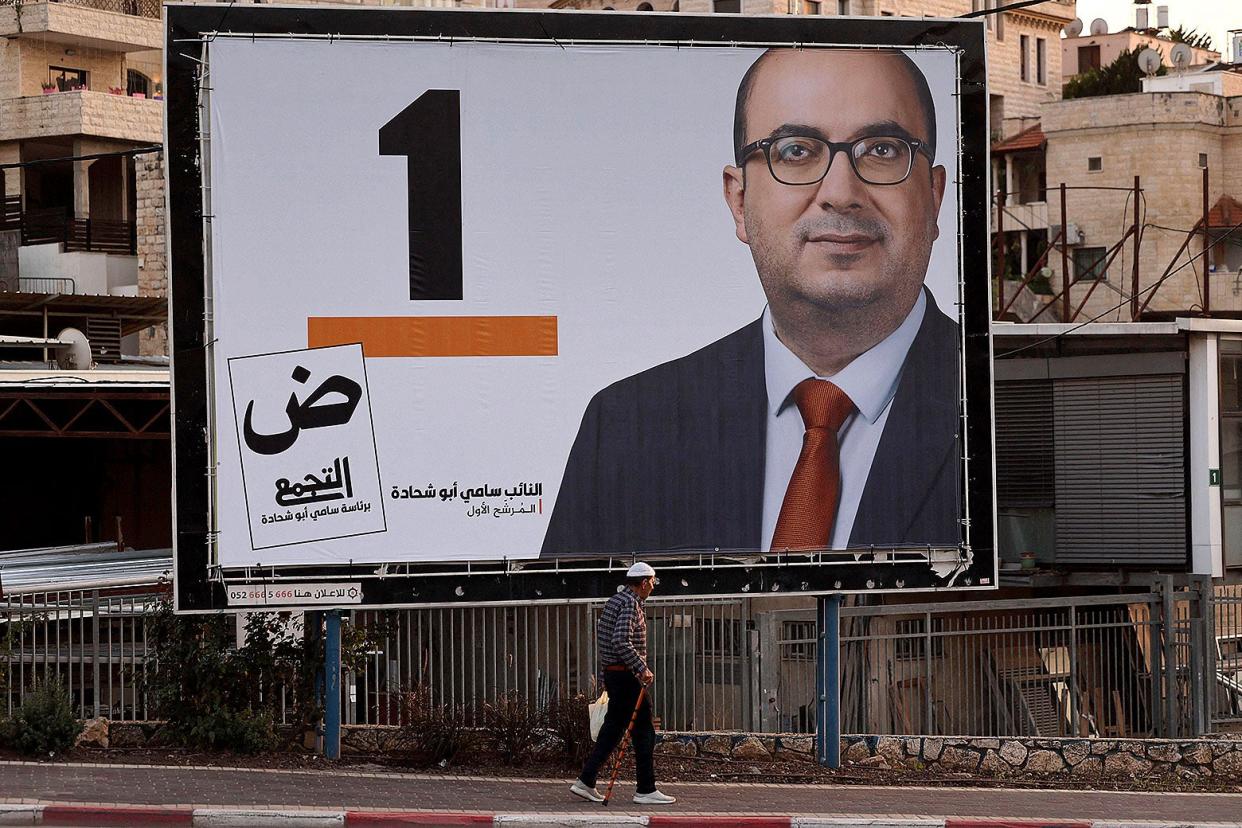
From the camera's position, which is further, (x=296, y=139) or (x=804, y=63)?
(x=804, y=63)

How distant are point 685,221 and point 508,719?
4.39 metres

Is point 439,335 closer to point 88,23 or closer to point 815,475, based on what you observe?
point 815,475

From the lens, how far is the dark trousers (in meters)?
11.8

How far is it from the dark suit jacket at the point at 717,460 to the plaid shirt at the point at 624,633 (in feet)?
4.35

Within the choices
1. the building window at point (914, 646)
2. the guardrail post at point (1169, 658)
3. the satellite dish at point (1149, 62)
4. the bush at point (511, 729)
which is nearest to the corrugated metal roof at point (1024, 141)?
the satellite dish at point (1149, 62)

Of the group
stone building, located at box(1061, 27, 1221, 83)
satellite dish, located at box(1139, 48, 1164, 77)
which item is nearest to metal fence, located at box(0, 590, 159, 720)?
satellite dish, located at box(1139, 48, 1164, 77)

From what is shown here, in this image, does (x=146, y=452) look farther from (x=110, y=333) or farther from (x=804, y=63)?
(x=804, y=63)

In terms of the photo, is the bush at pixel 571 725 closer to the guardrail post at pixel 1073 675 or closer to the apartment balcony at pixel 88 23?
the guardrail post at pixel 1073 675

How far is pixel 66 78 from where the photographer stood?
186ft

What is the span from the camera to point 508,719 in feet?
44.9

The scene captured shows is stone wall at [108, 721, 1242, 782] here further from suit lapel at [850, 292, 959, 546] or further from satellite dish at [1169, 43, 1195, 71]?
satellite dish at [1169, 43, 1195, 71]

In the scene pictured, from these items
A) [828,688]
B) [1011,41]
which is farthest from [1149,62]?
[828,688]

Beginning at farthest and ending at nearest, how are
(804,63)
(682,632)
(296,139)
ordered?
(682,632) < (804,63) < (296,139)

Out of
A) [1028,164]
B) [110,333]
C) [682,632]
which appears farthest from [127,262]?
[682,632]
